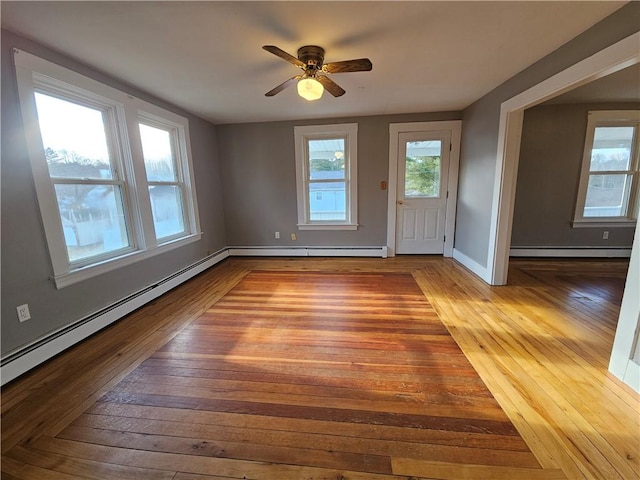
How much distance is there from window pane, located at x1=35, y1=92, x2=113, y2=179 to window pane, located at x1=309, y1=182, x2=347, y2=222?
2.77 m

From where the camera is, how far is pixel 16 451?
4.22 feet

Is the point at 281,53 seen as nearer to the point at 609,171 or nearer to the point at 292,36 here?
the point at 292,36

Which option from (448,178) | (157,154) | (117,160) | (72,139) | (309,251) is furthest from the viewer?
(309,251)

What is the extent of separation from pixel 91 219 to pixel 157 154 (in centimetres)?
122

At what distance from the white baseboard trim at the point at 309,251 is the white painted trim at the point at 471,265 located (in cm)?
A: 113

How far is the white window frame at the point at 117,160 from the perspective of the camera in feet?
6.23

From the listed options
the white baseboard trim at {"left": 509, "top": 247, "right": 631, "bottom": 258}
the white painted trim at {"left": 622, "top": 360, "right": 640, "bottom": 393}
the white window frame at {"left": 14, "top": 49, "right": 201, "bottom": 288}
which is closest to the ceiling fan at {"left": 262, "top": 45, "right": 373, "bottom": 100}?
the white window frame at {"left": 14, "top": 49, "right": 201, "bottom": 288}

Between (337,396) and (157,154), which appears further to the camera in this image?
(157,154)

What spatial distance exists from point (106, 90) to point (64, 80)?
0.38 metres

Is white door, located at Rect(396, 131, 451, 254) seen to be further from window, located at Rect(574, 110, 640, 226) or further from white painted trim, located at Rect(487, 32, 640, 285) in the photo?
window, located at Rect(574, 110, 640, 226)

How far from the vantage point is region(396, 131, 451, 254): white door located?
420 centimetres

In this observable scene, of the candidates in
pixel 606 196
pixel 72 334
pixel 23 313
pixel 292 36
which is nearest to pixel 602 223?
pixel 606 196

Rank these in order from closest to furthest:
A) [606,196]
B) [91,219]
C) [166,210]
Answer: [91,219] < [166,210] < [606,196]

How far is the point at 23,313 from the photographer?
1.83 m
